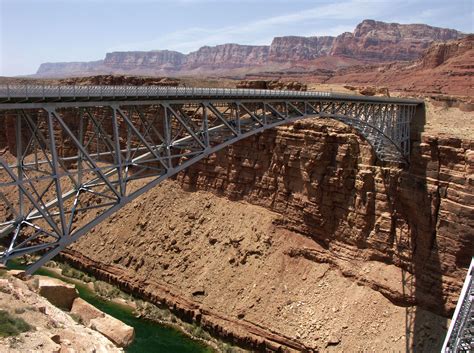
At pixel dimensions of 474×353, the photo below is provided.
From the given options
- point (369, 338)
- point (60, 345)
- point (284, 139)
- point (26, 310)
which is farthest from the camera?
point (284, 139)

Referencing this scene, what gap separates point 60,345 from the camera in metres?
9.02

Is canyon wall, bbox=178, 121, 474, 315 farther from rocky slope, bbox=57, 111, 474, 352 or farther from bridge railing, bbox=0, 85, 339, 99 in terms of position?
bridge railing, bbox=0, 85, 339, 99

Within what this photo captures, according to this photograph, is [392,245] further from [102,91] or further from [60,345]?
[60,345]

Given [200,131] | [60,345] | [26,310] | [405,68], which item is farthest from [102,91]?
[405,68]

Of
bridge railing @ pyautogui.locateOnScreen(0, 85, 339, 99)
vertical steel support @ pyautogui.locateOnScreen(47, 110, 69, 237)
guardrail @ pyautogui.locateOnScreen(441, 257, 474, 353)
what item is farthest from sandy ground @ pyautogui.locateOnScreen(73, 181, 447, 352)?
vertical steel support @ pyautogui.locateOnScreen(47, 110, 69, 237)

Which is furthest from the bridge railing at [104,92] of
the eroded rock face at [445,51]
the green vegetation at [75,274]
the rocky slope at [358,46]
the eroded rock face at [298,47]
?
the eroded rock face at [298,47]

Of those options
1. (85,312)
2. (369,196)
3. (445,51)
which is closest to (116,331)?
(85,312)

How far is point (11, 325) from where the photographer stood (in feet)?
30.5

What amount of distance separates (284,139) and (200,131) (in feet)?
49.7

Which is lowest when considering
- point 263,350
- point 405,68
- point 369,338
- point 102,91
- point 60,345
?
point 263,350

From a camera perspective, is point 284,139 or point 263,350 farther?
point 284,139

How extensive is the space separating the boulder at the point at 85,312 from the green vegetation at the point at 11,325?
214 centimetres

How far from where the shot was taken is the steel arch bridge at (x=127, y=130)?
13.4m

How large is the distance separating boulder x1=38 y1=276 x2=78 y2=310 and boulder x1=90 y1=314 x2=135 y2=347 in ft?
5.14
